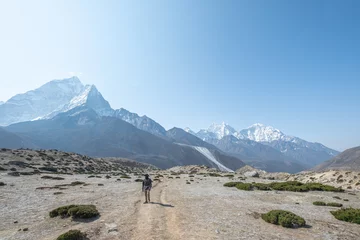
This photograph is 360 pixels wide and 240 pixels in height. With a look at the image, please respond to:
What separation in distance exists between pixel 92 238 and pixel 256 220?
1279cm

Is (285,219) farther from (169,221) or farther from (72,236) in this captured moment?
(72,236)

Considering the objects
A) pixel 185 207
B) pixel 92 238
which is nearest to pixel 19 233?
pixel 92 238

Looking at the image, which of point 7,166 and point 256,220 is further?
point 7,166

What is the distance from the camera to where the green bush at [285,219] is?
1789 cm

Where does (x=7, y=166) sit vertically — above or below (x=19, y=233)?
above

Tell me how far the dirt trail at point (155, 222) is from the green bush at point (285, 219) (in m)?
7.63

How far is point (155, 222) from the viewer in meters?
18.0

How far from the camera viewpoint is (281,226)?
18.0 metres

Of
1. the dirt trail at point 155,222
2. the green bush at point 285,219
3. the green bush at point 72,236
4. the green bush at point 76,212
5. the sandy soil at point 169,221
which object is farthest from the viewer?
the green bush at point 76,212

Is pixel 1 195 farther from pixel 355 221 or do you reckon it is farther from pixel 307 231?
pixel 355 221

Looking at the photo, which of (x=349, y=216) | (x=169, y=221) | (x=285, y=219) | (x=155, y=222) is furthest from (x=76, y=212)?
(x=349, y=216)

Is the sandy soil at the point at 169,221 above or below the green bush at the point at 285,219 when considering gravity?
below

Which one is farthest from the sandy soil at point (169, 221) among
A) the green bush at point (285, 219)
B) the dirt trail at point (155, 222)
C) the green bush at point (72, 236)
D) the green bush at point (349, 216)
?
the green bush at point (72, 236)

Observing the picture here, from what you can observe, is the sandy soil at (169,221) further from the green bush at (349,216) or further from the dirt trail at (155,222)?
the green bush at (349,216)
